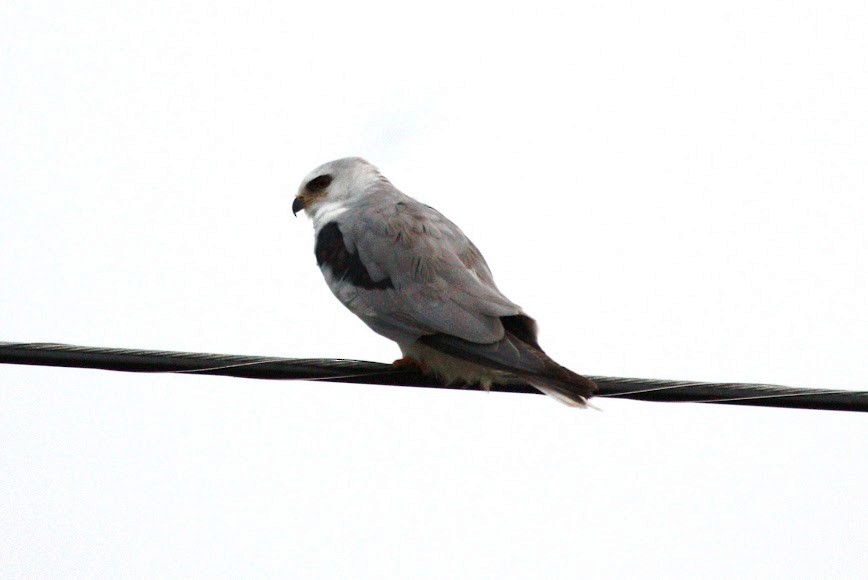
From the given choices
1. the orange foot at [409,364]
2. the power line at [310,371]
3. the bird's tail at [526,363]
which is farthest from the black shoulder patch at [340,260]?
the power line at [310,371]

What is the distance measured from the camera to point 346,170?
5.92 m

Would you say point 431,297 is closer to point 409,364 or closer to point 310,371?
point 409,364

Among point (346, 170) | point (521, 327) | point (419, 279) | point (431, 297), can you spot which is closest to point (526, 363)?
point (521, 327)

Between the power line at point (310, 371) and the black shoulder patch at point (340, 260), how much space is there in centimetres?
71

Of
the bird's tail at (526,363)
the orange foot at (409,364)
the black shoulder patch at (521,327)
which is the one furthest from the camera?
the orange foot at (409,364)

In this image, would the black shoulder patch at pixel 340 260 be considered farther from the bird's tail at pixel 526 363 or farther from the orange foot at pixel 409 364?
the bird's tail at pixel 526 363

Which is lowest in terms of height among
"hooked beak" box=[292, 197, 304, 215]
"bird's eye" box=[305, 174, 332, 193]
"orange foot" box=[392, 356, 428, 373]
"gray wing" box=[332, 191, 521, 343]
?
"orange foot" box=[392, 356, 428, 373]

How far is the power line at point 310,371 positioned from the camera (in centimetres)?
337

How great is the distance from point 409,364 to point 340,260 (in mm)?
543

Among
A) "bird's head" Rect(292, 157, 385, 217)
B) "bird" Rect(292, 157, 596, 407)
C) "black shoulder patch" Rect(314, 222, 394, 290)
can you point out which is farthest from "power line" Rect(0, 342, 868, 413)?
"bird's head" Rect(292, 157, 385, 217)

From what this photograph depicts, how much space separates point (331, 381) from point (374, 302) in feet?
2.55

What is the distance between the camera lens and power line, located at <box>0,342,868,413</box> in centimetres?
337

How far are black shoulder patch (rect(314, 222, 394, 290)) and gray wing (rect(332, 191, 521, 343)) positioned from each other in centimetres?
2

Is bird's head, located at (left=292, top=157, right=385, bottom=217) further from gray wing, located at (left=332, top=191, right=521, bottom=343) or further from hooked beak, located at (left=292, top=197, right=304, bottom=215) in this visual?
gray wing, located at (left=332, top=191, right=521, bottom=343)
